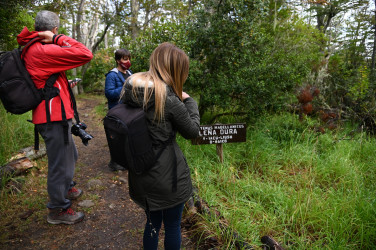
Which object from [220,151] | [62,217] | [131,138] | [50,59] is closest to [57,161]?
[62,217]

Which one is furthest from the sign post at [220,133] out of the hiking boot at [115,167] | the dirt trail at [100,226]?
the hiking boot at [115,167]

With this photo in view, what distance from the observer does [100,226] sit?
2.76m

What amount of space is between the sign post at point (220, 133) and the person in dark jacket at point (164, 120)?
171 cm

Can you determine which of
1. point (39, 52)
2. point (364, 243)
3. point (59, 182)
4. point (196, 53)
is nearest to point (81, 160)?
point (59, 182)

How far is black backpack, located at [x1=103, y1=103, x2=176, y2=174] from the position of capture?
1538 millimetres

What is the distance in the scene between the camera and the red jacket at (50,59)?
221 centimetres

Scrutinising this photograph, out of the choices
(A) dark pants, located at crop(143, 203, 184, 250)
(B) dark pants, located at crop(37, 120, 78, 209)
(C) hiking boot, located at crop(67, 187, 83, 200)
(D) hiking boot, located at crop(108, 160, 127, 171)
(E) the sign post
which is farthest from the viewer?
(D) hiking boot, located at crop(108, 160, 127, 171)

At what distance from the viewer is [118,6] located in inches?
484

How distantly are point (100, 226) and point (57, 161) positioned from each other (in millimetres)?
939

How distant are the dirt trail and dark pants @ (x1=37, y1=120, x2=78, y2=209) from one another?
302 mm

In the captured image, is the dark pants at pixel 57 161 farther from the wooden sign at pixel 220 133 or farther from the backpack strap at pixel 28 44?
the wooden sign at pixel 220 133

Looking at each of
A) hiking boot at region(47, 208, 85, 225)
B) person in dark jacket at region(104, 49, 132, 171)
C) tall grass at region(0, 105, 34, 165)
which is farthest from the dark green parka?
tall grass at region(0, 105, 34, 165)

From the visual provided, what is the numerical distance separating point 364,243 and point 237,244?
1.32 metres

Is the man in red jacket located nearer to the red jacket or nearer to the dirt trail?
the red jacket
